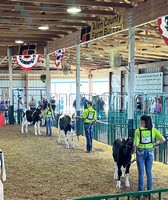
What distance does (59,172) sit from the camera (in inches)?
339

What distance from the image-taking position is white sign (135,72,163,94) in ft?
75.0

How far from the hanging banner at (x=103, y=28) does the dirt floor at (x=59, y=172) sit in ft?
12.2

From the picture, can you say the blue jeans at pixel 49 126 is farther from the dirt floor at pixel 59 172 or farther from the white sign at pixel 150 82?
the white sign at pixel 150 82

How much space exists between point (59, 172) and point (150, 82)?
1613cm

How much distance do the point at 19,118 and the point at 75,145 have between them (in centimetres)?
862

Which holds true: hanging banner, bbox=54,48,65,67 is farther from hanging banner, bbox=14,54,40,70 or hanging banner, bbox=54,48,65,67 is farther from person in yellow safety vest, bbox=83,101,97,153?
person in yellow safety vest, bbox=83,101,97,153

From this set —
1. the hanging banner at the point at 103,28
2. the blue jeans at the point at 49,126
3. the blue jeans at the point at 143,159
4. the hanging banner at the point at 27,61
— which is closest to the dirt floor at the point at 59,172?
the blue jeans at the point at 143,159

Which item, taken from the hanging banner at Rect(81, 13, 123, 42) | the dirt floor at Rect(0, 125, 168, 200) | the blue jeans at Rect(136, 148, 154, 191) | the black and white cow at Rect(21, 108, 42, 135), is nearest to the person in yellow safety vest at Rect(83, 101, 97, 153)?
the dirt floor at Rect(0, 125, 168, 200)

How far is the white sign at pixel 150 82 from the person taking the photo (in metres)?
22.9

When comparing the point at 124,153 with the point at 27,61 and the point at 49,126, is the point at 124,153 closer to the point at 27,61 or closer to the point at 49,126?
the point at 49,126

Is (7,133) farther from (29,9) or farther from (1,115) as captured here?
(29,9)

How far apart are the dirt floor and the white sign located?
→ 1096 centimetres

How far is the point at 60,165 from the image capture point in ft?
30.8

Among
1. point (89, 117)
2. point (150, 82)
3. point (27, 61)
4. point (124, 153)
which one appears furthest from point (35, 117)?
point (150, 82)
